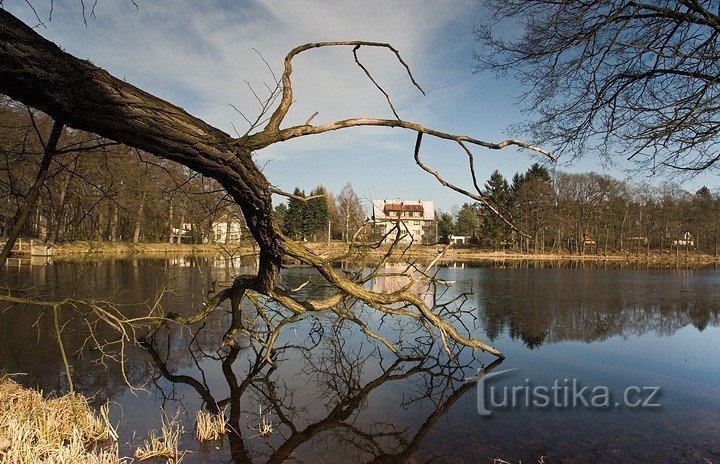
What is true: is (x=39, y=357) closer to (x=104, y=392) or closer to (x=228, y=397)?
(x=104, y=392)

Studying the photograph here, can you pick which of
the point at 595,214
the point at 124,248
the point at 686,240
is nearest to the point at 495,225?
the point at 595,214

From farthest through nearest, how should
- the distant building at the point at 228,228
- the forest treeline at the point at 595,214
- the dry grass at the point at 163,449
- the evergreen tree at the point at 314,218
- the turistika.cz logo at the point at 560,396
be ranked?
the evergreen tree at the point at 314,218 < the forest treeline at the point at 595,214 < the distant building at the point at 228,228 < the turistika.cz logo at the point at 560,396 < the dry grass at the point at 163,449

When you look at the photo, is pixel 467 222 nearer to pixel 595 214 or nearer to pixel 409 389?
pixel 595 214

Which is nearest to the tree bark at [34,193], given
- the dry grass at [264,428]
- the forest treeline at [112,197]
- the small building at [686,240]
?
the forest treeline at [112,197]

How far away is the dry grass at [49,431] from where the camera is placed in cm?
359

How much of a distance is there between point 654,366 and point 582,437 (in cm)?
452

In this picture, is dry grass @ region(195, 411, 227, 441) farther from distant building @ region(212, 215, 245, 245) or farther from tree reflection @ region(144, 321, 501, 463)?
distant building @ region(212, 215, 245, 245)

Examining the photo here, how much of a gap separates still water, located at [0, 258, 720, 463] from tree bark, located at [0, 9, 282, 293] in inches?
118

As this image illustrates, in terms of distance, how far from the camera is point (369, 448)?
193 inches

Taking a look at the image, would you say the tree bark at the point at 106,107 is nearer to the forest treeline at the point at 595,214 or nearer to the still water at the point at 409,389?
the still water at the point at 409,389

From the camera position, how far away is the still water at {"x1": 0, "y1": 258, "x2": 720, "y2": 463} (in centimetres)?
489

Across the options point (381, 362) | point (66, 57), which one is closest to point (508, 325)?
point (381, 362)

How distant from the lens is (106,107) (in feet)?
8.01

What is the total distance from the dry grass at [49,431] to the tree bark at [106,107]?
8.43 feet
